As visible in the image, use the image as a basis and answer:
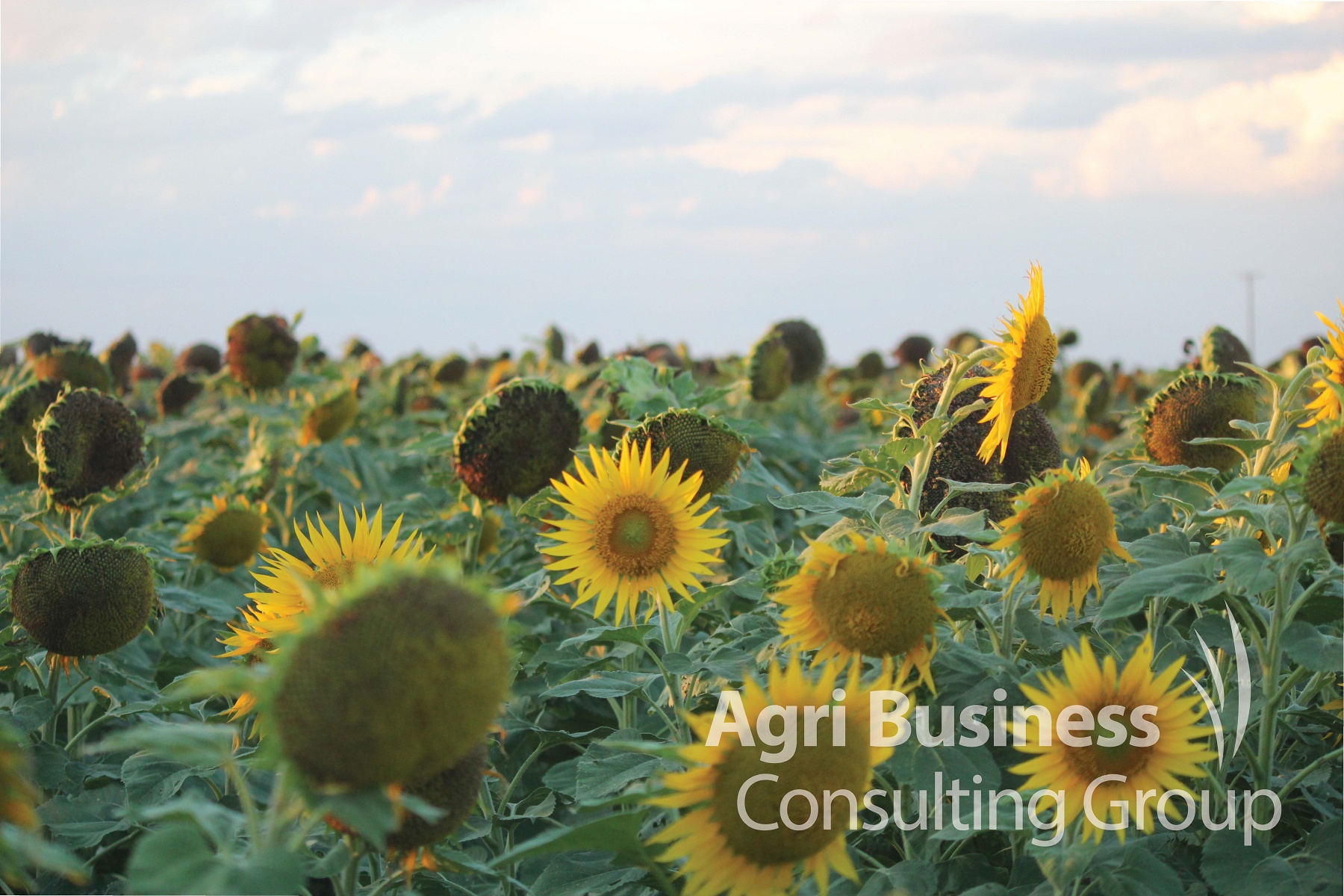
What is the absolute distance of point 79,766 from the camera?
2.82 m

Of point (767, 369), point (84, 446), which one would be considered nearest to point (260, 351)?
point (84, 446)

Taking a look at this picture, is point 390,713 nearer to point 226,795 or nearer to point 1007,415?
point 1007,415

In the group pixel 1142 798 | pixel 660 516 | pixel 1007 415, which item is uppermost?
pixel 1007 415

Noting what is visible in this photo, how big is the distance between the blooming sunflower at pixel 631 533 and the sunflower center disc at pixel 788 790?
74 cm

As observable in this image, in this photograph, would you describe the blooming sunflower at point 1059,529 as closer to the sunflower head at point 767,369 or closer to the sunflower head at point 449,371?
the sunflower head at point 767,369

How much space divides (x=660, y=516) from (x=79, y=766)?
1.71 metres

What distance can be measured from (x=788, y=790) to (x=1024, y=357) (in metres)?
1.08

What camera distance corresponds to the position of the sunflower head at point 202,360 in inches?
335

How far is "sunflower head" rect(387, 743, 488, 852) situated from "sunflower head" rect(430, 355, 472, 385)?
25.3ft

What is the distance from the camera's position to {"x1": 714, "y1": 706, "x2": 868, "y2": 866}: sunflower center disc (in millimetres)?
1487

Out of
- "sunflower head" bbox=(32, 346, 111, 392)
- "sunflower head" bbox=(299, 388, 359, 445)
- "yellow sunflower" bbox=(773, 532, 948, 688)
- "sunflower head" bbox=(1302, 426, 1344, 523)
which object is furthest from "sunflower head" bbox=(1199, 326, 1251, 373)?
"sunflower head" bbox=(32, 346, 111, 392)

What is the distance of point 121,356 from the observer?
719cm

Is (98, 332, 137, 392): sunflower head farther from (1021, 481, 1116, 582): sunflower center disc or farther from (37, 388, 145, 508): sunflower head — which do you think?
(1021, 481, 1116, 582): sunflower center disc

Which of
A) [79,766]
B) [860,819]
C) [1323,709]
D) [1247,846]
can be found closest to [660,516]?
[860,819]
